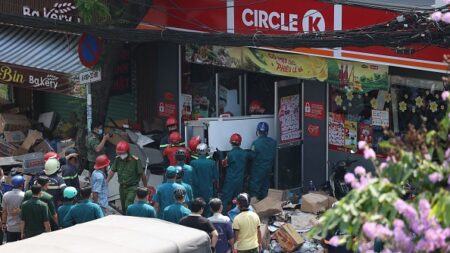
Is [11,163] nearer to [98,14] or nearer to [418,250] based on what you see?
[98,14]

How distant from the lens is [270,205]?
1336cm

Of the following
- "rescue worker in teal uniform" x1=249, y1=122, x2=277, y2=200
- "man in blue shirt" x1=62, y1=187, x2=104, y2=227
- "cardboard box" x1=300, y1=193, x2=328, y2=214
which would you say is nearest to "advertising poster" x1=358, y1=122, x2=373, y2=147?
"cardboard box" x1=300, y1=193, x2=328, y2=214

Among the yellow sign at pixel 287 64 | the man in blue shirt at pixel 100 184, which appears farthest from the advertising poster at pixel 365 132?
the man in blue shirt at pixel 100 184

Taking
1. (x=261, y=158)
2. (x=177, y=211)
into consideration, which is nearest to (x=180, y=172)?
(x=177, y=211)

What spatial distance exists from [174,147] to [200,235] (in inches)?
207

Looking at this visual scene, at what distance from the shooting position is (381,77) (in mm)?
12867

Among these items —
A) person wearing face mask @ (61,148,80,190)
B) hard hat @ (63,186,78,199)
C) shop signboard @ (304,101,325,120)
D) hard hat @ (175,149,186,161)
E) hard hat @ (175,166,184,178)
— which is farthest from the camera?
shop signboard @ (304,101,325,120)

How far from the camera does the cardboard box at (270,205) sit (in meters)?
13.1

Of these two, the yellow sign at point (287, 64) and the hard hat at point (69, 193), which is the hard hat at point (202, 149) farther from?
the hard hat at point (69, 193)

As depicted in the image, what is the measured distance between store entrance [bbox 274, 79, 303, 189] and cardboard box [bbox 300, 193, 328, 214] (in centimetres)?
148

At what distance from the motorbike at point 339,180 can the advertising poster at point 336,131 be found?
68 centimetres

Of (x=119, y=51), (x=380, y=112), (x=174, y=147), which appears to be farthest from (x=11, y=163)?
(x=380, y=112)

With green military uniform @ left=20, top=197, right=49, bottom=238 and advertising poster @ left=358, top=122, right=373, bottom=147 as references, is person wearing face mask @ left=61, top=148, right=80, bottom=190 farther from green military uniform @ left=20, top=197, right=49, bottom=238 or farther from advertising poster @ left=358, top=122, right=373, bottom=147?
advertising poster @ left=358, top=122, right=373, bottom=147

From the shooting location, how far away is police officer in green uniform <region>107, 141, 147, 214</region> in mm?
13062
